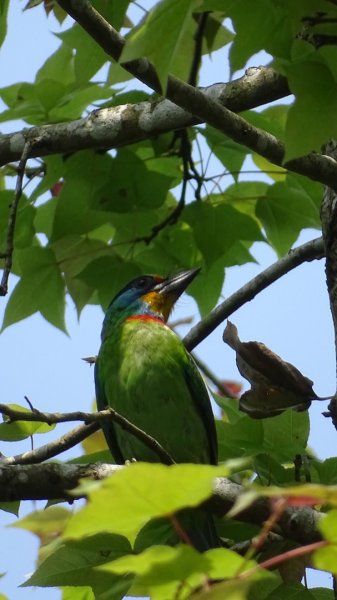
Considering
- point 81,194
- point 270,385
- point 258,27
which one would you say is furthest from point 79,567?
point 81,194

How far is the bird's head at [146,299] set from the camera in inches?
239

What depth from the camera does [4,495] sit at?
310 cm

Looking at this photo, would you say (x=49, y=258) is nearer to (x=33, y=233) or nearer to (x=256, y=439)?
(x=33, y=233)

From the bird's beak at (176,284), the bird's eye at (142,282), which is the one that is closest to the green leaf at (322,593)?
the bird's beak at (176,284)

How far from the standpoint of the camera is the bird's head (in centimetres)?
606

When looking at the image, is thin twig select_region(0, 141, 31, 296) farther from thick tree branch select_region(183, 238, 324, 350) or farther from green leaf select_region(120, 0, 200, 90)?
thick tree branch select_region(183, 238, 324, 350)

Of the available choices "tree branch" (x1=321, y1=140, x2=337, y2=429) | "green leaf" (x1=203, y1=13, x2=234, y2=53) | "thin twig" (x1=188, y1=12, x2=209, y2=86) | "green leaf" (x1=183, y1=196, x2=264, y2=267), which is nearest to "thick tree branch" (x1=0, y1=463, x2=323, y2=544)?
"tree branch" (x1=321, y1=140, x2=337, y2=429)

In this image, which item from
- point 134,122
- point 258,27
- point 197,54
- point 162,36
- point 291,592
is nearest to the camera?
point 162,36

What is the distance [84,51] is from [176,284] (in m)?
1.67

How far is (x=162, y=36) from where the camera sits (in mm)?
2311

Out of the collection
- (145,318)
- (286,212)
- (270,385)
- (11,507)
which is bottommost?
(11,507)

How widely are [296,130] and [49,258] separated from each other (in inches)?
112

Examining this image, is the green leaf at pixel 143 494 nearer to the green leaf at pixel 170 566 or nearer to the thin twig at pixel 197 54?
the green leaf at pixel 170 566

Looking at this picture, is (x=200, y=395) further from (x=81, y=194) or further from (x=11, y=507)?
(x=11, y=507)
